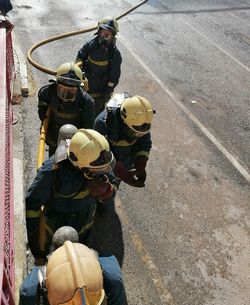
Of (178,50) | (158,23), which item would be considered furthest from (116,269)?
(158,23)

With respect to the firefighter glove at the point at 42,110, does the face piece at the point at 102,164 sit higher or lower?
higher

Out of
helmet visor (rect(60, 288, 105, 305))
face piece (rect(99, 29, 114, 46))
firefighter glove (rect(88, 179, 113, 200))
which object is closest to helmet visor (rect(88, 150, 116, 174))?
firefighter glove (rect(88, 179, 113, 200))

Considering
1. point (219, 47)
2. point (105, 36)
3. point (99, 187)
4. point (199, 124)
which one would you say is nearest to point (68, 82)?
point (99, 187)

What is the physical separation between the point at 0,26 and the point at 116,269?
19.4ft

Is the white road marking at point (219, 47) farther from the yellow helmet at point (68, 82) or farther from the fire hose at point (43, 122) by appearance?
the yellow helmet at point (68, 82)

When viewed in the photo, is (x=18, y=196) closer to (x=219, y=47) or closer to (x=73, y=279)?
(x=73, y=279)

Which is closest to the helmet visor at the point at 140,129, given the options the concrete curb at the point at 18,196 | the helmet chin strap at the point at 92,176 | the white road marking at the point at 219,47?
the helmet chin strap at the point at 92,176

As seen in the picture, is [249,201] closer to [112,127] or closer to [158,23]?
[112,127]

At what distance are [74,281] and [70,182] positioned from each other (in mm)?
1431

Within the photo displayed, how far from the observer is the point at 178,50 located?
1227cm

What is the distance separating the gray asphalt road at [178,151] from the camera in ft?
17.7

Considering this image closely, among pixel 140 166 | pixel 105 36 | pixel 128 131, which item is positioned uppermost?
pixel 105 36

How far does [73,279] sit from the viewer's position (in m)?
2.66

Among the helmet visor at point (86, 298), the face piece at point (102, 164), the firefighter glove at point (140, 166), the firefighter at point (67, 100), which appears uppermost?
the helmet visor at point (86, 298)
